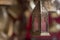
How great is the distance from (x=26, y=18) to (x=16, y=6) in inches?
4.3

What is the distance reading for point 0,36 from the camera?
0.81 m

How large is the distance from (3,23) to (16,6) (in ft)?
0.48

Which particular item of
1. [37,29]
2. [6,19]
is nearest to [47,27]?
[37,29]

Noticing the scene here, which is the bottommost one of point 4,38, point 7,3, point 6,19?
point 4,38

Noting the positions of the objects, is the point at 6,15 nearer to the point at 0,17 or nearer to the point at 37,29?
the point at 0,17

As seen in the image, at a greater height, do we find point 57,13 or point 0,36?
point 57,13

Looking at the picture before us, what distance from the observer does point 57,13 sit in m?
0.84

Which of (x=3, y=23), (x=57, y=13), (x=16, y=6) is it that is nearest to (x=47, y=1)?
(x=57, y=13)

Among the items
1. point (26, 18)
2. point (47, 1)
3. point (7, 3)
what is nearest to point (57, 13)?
point (47, 1)

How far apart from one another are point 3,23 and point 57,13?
372 mm

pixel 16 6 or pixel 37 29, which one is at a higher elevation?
pixel 16 6

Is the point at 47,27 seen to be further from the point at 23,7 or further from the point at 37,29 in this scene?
the point at 23,7

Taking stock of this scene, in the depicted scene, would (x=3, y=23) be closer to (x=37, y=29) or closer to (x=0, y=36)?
(x=0, y=36)

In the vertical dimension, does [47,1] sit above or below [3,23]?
above
